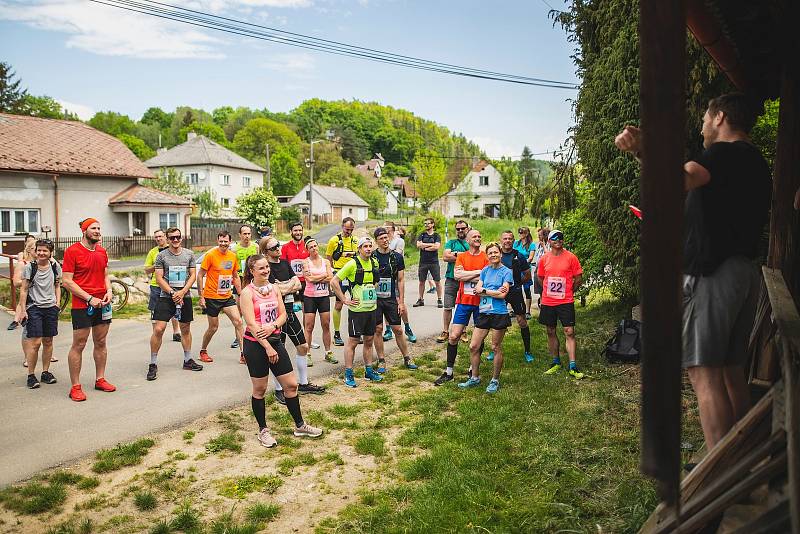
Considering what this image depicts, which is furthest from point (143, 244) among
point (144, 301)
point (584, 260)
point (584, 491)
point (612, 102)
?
point (584, 491)

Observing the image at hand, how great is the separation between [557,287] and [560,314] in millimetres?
416

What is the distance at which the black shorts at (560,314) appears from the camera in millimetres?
8469

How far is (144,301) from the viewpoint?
16219mm

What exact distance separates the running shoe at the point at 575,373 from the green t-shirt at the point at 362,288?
3.12 m

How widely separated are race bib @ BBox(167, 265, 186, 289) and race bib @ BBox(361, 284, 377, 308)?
9.75ft

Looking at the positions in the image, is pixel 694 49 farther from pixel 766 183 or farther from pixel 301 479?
pixel 301 479

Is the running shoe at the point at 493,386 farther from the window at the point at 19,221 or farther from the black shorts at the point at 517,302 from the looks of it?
the window at the point at 19,221

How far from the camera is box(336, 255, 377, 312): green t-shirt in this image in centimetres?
834

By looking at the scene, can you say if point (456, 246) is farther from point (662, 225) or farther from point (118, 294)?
point (118, 294)

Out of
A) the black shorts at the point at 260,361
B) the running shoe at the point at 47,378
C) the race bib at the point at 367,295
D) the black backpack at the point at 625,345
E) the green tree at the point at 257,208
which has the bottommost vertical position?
the running shoe at the point at 47,378

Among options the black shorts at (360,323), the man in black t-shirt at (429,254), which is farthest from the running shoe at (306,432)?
the man in black t-shirt at (429,254)

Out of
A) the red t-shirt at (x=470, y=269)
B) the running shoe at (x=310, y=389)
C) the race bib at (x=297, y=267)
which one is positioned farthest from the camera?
the race bib at (x=297, y=267)

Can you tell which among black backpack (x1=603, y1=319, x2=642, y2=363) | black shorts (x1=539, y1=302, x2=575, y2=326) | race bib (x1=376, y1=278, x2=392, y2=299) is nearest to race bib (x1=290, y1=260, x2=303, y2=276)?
race bib (x1=376, y1=278, x2=392, y2=299)

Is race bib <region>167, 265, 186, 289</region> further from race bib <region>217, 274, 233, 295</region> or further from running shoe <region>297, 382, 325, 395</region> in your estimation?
running shoe <region>297, 382, 325, 395</region>
